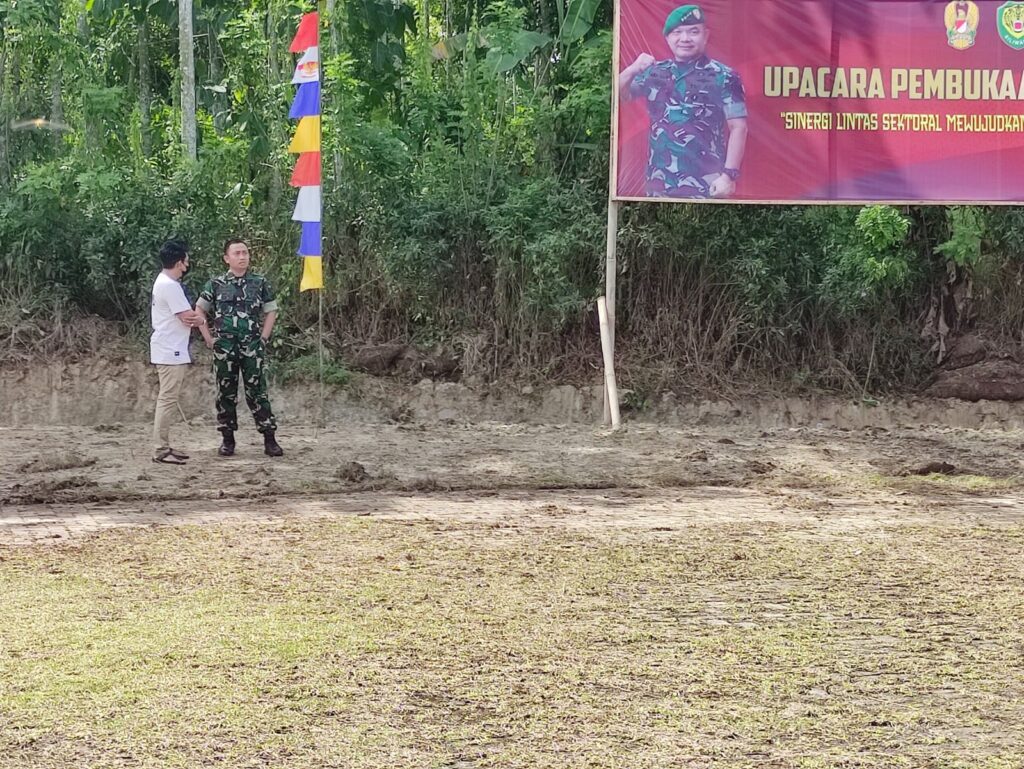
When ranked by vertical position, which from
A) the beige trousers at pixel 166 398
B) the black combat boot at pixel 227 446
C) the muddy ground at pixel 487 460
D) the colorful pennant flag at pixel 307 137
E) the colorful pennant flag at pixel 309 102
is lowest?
the muddy ground at pixel 487 460

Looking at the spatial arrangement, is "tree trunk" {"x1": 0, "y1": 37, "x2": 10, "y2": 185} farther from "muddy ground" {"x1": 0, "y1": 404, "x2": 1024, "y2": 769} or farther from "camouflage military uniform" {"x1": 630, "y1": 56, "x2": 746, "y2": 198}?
"camouflage military uniform" {"x1": 630, "y1": 56, "x2": 746, "y2": 198}

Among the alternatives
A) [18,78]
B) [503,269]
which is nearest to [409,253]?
[503,269]

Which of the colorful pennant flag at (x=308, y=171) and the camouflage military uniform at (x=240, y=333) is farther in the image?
the colorful pennant flag at (x=308, y=171)

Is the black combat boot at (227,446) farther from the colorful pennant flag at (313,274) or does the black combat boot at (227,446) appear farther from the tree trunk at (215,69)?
the tree trunk at (215,69)

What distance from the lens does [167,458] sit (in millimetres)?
10273

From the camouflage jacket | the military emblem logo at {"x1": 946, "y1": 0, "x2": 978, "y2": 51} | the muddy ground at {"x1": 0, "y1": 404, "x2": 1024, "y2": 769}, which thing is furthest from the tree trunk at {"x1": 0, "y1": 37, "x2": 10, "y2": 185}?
the military emblem logo at {"x1": 946, "y1": 0, "x2": 978, "y2": 51}

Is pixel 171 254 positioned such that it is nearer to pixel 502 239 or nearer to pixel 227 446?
pixel 227 446

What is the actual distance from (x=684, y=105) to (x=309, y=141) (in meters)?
3.48

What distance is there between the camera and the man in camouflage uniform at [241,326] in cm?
1042

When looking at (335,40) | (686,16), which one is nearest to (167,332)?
(686,16)

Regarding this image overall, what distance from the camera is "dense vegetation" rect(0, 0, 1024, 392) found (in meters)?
13.9

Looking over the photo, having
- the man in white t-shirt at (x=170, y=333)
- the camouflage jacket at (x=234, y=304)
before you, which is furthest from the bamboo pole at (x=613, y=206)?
the man in white t-shirt at (x=170, y=333)

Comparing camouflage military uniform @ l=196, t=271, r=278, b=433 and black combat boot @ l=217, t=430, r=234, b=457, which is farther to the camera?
black combat boot @ l=217, t=430, r=234, b=457

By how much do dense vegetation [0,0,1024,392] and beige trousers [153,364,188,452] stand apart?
377 cm
